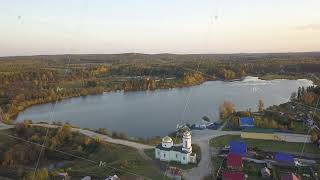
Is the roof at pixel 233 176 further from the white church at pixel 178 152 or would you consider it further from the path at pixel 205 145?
the white church at pixel 178 152

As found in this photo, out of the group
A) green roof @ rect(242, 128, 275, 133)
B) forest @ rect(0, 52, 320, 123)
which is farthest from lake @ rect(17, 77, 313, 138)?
green roof @ rect(242, 128, 275, 133)

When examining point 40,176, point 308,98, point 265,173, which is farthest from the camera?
point 308,98

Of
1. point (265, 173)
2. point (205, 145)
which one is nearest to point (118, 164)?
point (205, 145)

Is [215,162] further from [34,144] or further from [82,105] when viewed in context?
[82,105]

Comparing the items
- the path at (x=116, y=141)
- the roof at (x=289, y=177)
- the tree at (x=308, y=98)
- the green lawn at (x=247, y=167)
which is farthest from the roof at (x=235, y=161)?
the tree at (x=308, y=98)

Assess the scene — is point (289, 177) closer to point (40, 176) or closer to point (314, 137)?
point (314, 137)

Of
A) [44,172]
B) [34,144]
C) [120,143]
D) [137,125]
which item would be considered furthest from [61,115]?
[44,172]
